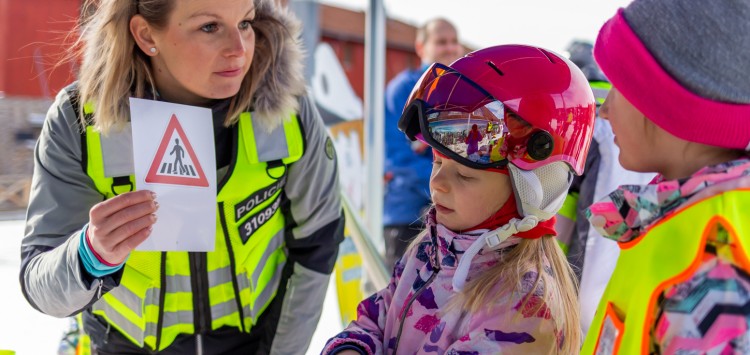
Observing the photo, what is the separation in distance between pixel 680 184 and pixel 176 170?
1250 millimetres

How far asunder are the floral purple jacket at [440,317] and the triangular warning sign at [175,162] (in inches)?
22.6

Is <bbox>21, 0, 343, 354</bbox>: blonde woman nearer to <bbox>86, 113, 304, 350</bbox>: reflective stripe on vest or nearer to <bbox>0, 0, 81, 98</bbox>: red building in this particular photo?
<bbox>86, 113, 304, 350</bbox>: reflective stripe on vest

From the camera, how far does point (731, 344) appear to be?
1059mm

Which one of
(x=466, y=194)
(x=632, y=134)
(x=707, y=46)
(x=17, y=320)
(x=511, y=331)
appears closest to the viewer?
(x=707, y=46)

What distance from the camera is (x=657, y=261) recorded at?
1.16 m

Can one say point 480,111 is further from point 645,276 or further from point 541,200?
point 645,276

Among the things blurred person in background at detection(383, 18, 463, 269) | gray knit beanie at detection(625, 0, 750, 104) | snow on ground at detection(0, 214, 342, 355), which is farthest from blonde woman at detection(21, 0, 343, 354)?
blurred person in background at detection(383, 18, 463, 269)

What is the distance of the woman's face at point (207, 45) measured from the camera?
198cm

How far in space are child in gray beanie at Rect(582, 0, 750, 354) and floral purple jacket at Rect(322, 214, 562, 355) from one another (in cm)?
20

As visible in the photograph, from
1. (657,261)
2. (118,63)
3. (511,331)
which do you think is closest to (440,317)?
(511,331)

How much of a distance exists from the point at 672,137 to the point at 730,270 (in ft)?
0.91

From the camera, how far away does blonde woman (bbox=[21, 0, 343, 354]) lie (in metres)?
1.95

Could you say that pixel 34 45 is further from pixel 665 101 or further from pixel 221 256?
pixel 665 101

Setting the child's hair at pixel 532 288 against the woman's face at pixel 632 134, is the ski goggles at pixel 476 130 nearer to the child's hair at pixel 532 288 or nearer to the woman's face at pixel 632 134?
the child's hair at pixel 532 288
